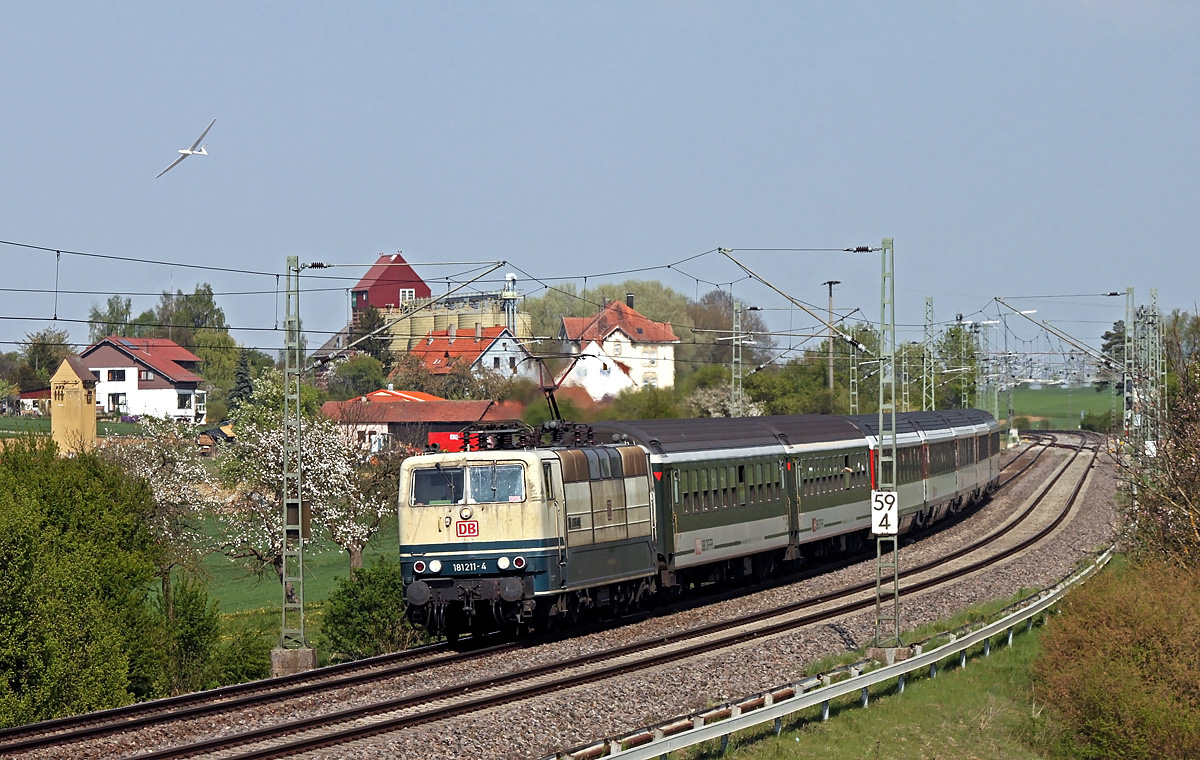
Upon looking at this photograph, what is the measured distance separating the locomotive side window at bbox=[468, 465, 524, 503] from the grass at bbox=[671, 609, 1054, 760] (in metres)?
6.00

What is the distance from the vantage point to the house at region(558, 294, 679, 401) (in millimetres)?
73250

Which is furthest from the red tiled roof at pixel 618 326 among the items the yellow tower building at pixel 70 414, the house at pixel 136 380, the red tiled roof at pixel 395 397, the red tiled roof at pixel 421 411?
the house at pixel 136 380

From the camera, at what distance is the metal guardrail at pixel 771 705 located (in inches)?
583


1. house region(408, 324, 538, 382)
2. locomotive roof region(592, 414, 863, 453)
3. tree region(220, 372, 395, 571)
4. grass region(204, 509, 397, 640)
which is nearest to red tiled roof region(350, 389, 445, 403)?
house region(408, 324, 538, 382)

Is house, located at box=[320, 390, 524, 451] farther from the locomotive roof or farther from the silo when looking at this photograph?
the locomotive roof

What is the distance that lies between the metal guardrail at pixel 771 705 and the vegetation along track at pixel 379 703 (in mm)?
2443

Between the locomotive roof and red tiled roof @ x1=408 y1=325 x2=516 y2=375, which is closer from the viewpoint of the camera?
the locomotive roof

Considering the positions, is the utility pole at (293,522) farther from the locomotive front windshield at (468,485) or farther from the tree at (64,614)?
the tree at (64,614)

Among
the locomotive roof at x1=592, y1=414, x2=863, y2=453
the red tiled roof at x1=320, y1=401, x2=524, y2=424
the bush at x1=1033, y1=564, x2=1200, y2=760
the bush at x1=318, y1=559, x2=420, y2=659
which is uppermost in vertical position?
the red tiled roof at x1=320, y1=401, x2=524, y2=424

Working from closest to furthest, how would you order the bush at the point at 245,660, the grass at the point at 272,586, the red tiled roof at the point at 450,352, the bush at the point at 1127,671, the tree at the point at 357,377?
1. the bush at the point at 1127,671
2. the bush at the point at 245,660
3. the grass at the point at 272,586
4. the red tiled roof at the point at 450,352
5. the tree at the point at 357,377

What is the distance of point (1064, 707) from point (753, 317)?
10897cm

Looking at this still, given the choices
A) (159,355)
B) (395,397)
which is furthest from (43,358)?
(395,397)

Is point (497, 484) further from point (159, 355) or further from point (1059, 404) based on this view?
point (1059, 404)

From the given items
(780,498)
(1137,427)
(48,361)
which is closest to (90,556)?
(780,498)
